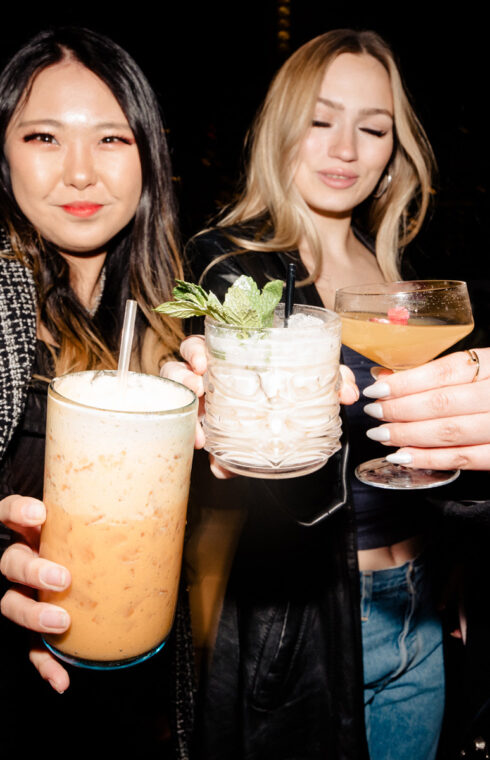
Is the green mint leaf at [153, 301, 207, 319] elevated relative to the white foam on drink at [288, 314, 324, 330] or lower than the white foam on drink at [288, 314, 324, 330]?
elevated

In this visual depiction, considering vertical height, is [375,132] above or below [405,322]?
above

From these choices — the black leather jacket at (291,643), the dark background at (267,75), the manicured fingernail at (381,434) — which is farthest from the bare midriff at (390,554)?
the dark background at (267,75)

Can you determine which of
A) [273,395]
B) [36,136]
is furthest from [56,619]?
[36,136]

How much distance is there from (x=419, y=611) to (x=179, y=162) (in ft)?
17.4

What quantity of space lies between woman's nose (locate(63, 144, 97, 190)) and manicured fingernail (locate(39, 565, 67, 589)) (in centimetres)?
120

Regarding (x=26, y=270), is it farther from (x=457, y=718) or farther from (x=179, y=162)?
(x=179, y=162)

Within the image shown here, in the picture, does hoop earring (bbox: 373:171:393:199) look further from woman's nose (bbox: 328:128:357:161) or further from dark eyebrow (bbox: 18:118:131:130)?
dark eyebrow (bbox: 18:118:131:130)

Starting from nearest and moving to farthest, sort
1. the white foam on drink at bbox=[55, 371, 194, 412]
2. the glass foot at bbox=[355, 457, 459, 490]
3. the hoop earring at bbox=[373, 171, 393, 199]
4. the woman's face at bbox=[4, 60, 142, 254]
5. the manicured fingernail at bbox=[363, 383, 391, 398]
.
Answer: the white foam on drink at bbox=[55, 371, 194, 412] → the manicured fingernail at bbox=[363, 383, 391, 398] → the glass foot at bbox=[355, 457, 459, 490] → the woman's face at bbox=[4, 60, 142, 254] → the hoop earring at bbox=[373, 171, 393, 199]

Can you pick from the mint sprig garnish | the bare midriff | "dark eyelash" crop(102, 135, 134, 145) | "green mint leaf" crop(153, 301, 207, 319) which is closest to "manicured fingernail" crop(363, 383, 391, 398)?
the mint sprig garnish

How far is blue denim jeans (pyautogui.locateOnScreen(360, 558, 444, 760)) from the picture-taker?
5.49 ft

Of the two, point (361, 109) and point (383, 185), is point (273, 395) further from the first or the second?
point (383, 185)

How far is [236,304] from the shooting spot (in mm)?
900

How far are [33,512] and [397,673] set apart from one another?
1.39 metres

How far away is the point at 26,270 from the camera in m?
1.68
